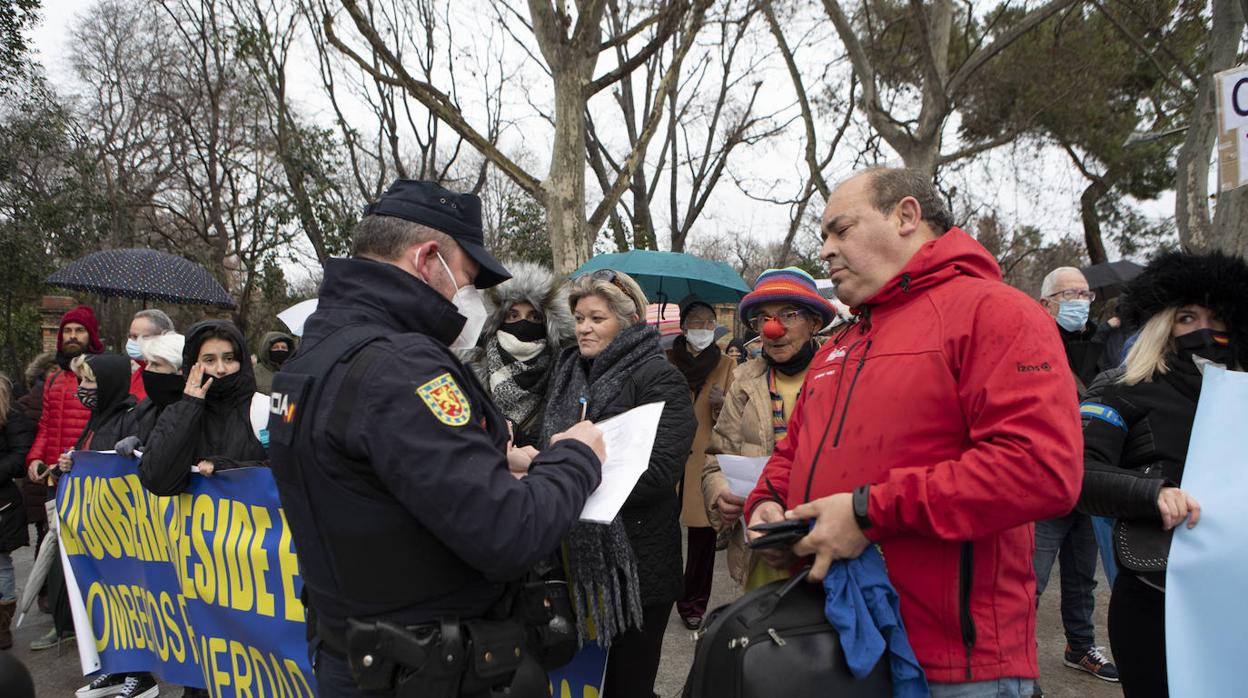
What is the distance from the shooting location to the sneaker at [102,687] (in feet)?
12.2

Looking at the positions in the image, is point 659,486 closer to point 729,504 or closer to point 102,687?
point 729,504

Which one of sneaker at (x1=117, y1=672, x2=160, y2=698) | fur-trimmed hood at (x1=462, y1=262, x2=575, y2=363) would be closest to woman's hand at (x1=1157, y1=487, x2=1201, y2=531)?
fur-trimmed hood at (x1=462, y1=262, x2=575, y2=363)

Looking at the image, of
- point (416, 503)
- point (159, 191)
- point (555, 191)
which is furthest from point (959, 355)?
point (159, 191)

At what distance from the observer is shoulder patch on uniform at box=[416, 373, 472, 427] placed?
1.48 metres

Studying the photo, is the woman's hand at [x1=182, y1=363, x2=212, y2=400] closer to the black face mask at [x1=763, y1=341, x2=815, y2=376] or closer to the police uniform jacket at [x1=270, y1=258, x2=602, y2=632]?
the police uniform jacket at [x1=270, y1=258, x2=602, y2=632]

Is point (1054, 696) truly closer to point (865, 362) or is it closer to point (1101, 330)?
point (1101, 330)

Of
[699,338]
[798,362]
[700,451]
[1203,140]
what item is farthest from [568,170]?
[1203,140]

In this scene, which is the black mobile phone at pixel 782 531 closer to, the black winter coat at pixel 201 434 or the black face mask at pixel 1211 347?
the black face mask at pixel 1211 347

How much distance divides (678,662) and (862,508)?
3.00 meters

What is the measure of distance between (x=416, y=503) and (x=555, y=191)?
5.98 metres

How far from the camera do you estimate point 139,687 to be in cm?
372

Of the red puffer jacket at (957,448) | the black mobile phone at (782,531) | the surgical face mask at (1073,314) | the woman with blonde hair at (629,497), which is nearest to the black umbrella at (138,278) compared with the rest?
the woman with blonde hair at (629,497)

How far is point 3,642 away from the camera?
4406 mm

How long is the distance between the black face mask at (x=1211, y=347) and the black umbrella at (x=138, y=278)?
734 cm
